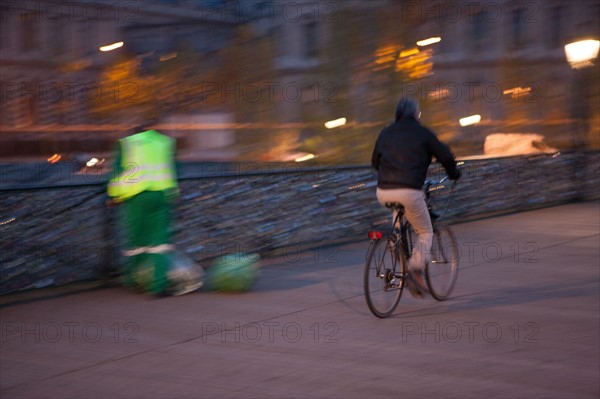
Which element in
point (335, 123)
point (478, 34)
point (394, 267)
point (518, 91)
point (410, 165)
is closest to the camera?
point (410, 165)

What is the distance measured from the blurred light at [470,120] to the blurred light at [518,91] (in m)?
0.83

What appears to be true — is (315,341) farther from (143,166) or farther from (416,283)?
(143,166)

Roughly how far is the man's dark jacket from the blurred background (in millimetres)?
6406

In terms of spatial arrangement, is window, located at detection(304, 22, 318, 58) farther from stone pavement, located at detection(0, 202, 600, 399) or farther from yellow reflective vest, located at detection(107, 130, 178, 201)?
yellow reflective vest, located at detection(107, 130, 178, 201)

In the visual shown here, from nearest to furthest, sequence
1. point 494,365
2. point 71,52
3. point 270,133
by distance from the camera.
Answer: point 494,365, point 270,133, point 71,52

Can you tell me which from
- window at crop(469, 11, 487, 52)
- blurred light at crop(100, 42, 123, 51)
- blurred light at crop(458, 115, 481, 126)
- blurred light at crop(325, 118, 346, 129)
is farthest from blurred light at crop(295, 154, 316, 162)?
window at crop(469, 11, 487, 52)

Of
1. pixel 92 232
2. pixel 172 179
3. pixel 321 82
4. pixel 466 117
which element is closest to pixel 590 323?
pixel 172 179

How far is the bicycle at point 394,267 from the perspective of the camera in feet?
29.5

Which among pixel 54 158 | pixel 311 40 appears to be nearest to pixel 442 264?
pixel 54 158

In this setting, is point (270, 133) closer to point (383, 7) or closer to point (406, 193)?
point (383, 7)

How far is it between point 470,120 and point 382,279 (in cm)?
1411

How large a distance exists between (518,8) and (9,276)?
21.4 m

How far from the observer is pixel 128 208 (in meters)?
10.3

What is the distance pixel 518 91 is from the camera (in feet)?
76.0
